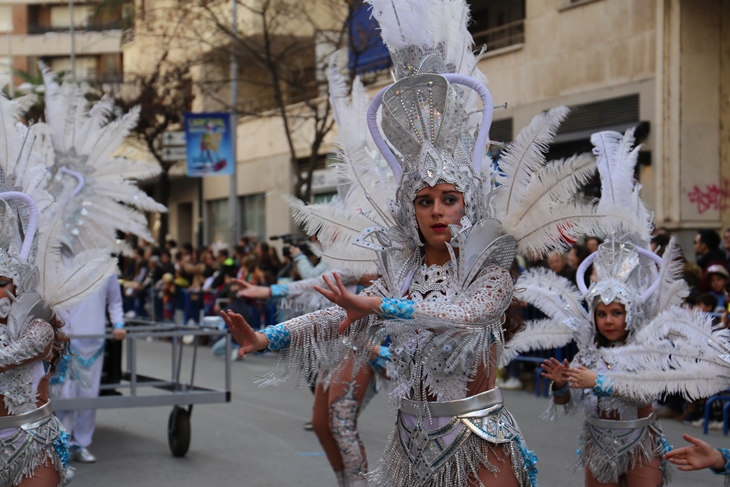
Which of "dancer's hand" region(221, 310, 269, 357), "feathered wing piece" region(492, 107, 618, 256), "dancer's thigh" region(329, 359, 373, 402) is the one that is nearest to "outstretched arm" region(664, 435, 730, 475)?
"feathered wing piece" region(492, 107, 618, 256)

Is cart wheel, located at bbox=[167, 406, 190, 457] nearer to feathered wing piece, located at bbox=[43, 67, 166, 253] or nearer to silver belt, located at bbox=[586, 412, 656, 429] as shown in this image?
feathered wing piece, located at bbox=[43, 67, 166, 253]

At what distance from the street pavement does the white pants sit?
0.77ft

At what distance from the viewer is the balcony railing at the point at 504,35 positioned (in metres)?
17.8

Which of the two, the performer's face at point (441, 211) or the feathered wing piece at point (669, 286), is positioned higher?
the performer's face at point (441, 211)

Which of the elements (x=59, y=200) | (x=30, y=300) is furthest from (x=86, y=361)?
(x=30, y=300)

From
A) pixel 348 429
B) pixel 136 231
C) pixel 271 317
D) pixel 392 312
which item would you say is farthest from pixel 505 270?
pixel 271 317

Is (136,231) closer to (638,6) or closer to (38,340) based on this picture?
(38,340)

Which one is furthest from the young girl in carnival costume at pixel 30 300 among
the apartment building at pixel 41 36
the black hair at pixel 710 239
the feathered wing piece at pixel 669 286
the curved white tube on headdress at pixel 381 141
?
the apartment building at pixel 41 36

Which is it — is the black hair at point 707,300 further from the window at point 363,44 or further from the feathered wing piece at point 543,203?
the window at point 363,44

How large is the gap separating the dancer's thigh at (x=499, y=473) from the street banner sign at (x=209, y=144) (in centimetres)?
1746

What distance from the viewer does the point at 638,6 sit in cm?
1473

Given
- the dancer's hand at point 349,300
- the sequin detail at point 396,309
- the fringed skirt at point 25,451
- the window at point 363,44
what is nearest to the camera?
the dancer's hand at point 349,300

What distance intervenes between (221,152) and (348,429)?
1560 centimetres

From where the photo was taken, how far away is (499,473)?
3.67m
